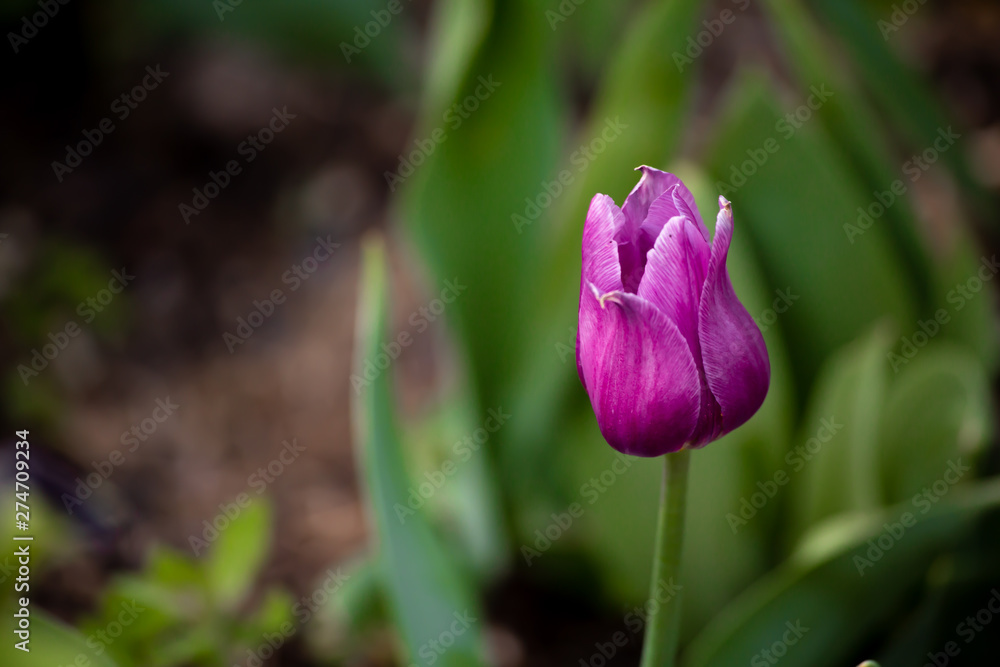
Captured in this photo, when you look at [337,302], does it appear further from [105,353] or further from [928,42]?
[928,42]

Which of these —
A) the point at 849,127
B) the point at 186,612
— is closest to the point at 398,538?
the point at 186,612

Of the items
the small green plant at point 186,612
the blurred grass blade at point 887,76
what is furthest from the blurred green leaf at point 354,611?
the blurred grass blade at point 887,76

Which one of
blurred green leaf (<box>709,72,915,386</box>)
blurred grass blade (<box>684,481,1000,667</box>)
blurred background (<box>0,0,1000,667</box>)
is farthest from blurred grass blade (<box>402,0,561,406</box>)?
blurred grass blade (<box>684,481,1000,667</box>)

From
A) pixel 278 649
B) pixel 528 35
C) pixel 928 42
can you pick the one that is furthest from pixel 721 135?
pixel 928 42

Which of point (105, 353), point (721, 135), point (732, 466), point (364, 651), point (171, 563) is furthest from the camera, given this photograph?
point (105, 353)

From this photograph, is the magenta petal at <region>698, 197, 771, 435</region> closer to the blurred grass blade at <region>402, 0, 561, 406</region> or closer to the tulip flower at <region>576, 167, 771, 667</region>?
the tulip flower at <region>576, 167, 771, 667</region>

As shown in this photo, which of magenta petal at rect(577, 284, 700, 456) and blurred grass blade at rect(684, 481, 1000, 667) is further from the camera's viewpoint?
blurred grass blade at rect(684, 481, 1000, 667)
